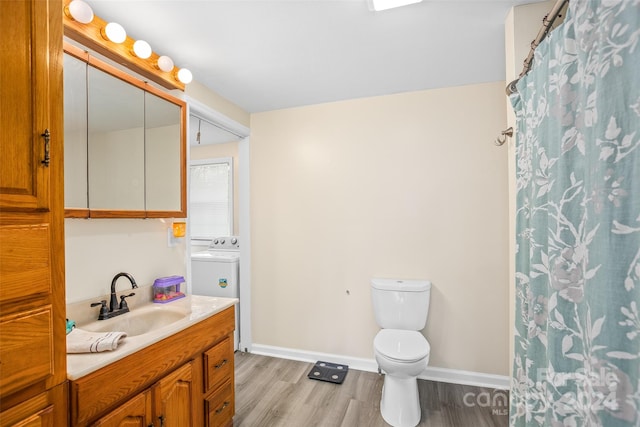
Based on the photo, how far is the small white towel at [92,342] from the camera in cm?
108

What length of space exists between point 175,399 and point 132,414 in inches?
8.9

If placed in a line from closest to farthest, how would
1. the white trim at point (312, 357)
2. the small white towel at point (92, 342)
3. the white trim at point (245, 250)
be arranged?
1. the small white towel at point (92, 342)
2. the white trim at point (312, 357)
3. the white trim at point (245, 250)

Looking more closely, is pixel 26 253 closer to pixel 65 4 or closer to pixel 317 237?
pixel 65 4

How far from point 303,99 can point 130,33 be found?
1.31 metres

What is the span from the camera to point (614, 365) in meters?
0.70

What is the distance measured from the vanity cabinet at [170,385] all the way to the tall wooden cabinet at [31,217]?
0.10 m

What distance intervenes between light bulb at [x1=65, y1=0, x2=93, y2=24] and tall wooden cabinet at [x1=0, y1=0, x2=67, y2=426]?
1.69 ft

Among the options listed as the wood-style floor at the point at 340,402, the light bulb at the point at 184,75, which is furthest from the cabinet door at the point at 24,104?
the wood-style floor at the point at 340,402

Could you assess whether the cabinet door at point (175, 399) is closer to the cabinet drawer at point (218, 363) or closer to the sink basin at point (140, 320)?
the cabinet drawer at point (218, 363)

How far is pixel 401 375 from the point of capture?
178 centimetres

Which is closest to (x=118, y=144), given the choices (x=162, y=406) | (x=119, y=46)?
(x=119, y=46)

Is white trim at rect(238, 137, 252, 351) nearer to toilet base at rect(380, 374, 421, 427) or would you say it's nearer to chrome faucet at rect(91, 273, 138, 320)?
chrome faucet at rect(91, 273, 138, 320)

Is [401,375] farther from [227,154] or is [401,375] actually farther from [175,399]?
[227,154]

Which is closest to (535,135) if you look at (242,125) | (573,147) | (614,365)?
(573,147)
